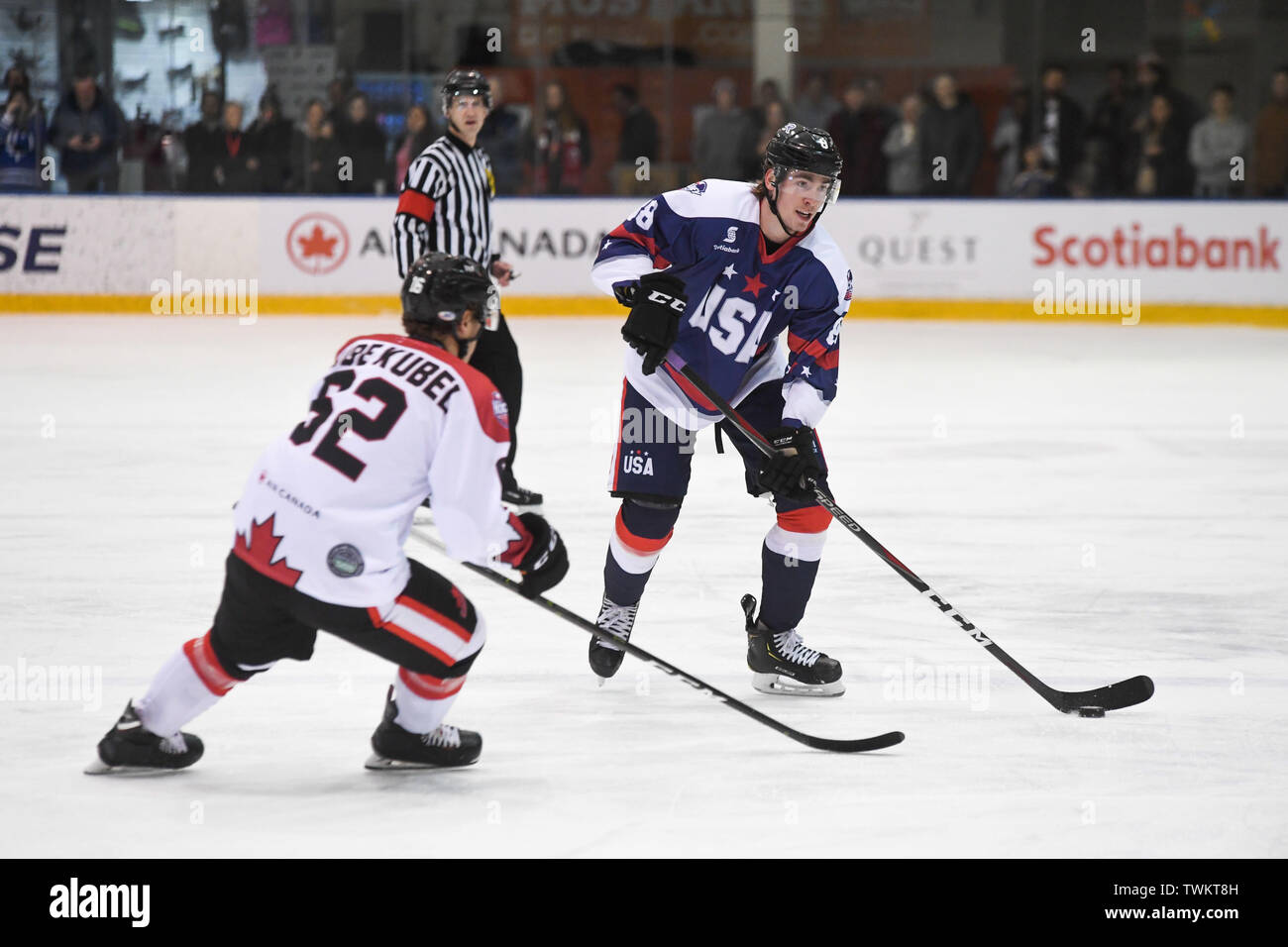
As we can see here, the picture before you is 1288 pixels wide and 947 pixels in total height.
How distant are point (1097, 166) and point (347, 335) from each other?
15.3 ft

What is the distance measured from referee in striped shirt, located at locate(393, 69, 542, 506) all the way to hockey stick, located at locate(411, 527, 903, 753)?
212 cm

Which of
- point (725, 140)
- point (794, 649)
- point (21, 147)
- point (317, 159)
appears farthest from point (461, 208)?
point (21, 147)

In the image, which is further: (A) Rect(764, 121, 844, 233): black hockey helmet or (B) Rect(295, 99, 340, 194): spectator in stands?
(B) Rect(295, 99, 340, 194): spectator in stands

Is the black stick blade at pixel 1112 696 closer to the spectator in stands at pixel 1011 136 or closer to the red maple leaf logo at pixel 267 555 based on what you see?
the red maple leaf logo at pixel 267 555

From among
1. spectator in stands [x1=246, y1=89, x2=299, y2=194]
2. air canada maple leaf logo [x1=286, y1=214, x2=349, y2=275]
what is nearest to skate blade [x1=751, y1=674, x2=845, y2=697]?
air canada maple leaf logo [x1=286, y1=214, x2=349, y2=275]

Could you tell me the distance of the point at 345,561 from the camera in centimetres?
262

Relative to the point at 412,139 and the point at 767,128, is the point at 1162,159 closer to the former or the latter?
the point at 767,128

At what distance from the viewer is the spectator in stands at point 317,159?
10570 mm

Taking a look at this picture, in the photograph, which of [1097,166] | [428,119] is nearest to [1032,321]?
[1097,166]

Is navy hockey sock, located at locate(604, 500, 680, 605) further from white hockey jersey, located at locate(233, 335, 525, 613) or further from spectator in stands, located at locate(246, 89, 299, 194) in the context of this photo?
spectator in stands, located at locate(246, 89, 299, 194)

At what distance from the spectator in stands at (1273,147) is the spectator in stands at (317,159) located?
5572 mm

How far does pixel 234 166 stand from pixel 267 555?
8345 millimetres

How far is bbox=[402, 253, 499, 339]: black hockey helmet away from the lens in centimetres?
272

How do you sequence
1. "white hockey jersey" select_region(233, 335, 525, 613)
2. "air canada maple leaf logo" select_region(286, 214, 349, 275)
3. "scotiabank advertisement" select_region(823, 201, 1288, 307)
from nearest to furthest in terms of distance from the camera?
"white hockey jersey" select_region(233, 335, 525, 613)
"scotiabank advertisement" select_region(823, 201, 1288, 307)
"air canada maple leaf logo" select_region(286, 214, 349, 275)
